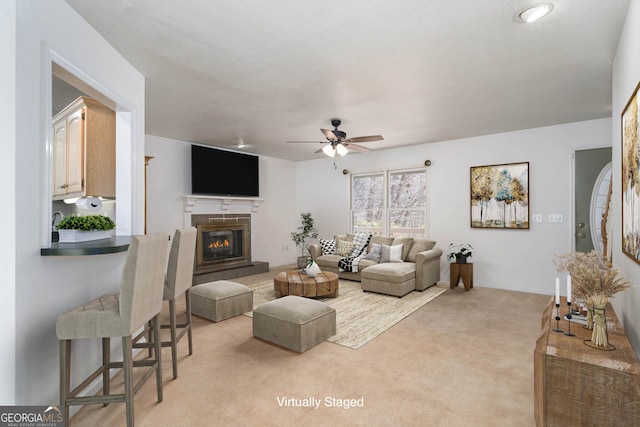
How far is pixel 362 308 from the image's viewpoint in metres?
4.32

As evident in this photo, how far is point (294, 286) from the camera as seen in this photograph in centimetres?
454

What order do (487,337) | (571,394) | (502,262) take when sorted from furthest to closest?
1. (502,262)
2. (487,337)
3. (571,394)

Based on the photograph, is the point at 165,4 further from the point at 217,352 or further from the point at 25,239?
the point at 217,352

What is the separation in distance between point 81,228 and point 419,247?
502 cm

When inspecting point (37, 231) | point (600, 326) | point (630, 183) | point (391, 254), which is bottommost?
point (391, 254)

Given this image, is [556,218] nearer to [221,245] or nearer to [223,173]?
[223,173]

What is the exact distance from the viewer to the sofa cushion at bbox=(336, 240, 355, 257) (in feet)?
21.3

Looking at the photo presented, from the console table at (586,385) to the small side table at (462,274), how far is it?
3701 millimetres

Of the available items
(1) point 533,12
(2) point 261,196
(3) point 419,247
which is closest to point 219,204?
(2) point 261,196

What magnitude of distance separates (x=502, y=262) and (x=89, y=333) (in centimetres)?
563

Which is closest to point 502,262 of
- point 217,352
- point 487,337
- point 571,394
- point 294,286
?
point 487,337

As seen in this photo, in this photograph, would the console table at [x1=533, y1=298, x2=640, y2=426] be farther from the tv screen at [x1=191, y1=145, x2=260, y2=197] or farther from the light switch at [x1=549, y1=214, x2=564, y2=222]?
the tv screen at [x1=191, y1=145, x2=260, y2=197]

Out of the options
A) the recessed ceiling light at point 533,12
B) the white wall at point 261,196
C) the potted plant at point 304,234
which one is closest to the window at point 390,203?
the potted plant at point 304,234

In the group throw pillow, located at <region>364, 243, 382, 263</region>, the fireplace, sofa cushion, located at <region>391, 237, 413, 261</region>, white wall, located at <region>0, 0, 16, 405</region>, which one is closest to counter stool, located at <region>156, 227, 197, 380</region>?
white wall, located at <region>0, 0, 16, 405</region>
